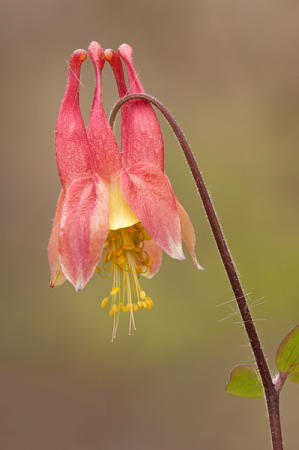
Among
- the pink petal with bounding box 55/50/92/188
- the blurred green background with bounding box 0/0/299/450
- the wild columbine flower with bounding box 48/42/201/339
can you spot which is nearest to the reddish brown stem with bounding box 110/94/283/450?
the wild columbine flower with bounding box 48/42/201/339

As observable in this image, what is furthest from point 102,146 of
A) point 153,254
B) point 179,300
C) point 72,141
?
point 179,300

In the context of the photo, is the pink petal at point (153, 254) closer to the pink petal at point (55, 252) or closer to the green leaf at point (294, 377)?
the pink petal at point (55, 252)

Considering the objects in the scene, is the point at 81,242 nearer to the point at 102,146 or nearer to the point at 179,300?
the point at 102,146

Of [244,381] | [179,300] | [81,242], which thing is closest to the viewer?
[81,242]

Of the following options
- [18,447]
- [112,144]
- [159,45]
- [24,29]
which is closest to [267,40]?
[159,45]

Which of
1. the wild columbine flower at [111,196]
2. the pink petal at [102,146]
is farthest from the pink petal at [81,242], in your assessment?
the pink petal at [102,146]

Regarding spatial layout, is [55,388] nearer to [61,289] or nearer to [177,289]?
[61,289]

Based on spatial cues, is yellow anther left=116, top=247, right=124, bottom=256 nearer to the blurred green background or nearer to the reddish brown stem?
the reddish brown stem
